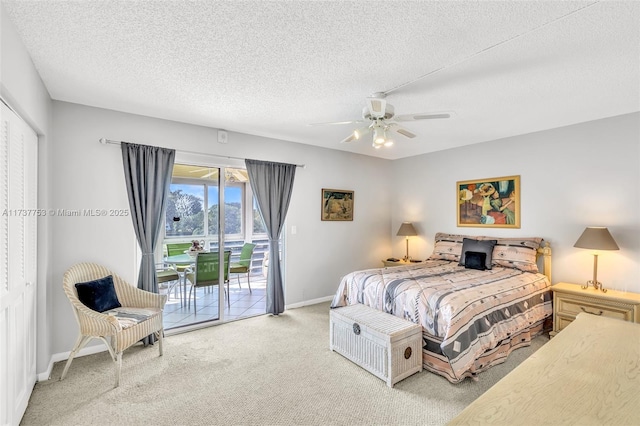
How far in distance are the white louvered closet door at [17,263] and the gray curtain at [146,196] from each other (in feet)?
2.69

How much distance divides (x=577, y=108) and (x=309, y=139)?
312 cm

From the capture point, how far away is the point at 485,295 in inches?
116

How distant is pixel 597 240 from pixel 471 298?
171 cm

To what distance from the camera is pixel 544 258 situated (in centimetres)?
392

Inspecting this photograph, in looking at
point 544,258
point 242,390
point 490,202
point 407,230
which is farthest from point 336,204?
point 242,390

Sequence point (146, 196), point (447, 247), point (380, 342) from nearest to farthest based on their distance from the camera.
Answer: point (380, 342) → point (146, 196) → point (447, 247)

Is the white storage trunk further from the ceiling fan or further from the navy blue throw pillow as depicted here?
the navy blue throw pillow

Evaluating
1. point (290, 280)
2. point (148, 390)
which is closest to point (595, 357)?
point (148, 390)

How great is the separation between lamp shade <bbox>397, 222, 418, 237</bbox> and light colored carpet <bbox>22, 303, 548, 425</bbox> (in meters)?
2.32

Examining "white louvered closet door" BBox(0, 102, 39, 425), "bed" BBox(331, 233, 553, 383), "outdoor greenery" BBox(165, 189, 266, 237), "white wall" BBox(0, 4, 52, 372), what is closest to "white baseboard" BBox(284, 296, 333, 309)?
"bed" BBox(331, 233, 553, 383)

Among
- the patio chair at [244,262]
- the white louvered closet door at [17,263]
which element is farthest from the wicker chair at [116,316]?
the patio chair at [244,262]

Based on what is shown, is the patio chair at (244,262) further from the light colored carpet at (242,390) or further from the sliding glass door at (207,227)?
the light colored carpet at (242,390)

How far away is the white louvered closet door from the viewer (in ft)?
6.15

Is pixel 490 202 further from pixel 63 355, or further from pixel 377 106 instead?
pixel 63 355
